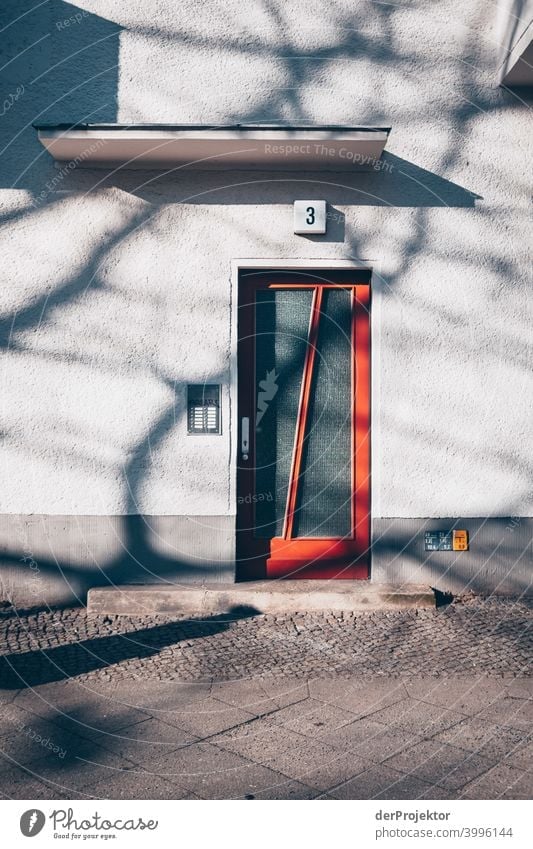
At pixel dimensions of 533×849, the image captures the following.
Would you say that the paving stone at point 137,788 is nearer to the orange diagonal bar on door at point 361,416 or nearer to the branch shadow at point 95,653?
the branch shadow at point 95,653

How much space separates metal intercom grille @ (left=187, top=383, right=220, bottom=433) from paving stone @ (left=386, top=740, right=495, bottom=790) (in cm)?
332

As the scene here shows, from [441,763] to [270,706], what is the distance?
43.7 inches

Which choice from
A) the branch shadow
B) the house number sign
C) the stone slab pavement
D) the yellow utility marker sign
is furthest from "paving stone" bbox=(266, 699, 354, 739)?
the house number sign

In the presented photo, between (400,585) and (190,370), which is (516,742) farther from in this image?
(190,370)

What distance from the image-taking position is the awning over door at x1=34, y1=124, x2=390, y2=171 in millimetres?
6453

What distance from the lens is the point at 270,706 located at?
16.1 feet

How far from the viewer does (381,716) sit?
4.73 meters

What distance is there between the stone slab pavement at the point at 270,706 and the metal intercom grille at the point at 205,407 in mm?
1505

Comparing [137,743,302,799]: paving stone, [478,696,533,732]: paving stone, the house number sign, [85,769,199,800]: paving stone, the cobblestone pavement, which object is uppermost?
the house number sign

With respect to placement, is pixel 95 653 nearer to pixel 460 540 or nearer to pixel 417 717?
pixel 417 717

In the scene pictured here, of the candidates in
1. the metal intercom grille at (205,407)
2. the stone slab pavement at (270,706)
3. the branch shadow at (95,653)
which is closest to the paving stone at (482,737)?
the stone slab pavement at (270,706)

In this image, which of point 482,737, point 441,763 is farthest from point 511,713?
point 441,763

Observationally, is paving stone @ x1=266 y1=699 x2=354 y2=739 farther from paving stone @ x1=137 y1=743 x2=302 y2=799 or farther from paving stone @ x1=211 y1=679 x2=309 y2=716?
paving stone @ x1=137 y1=743 x2=302 y2=799

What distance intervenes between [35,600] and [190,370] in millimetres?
2209
